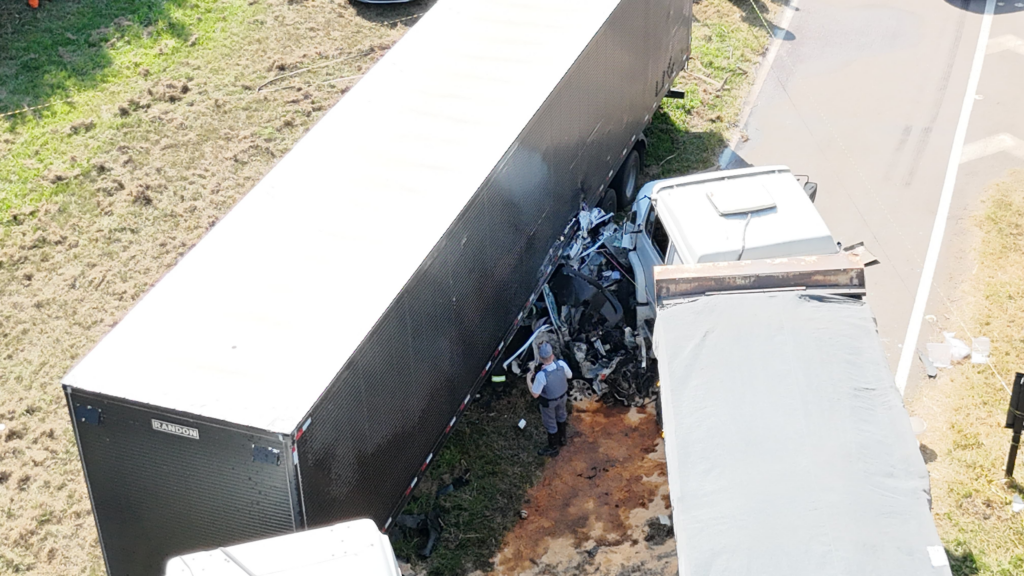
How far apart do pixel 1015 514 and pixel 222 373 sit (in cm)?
802

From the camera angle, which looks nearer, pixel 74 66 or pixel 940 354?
pixel 940 354

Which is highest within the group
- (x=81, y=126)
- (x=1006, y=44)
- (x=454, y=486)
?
(x=1006, y=44)

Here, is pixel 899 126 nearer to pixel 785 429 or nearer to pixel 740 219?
pixel 740 219

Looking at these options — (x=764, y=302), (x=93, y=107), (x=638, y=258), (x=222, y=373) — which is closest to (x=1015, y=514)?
(x=764, y=302)

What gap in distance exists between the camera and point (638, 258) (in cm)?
1216

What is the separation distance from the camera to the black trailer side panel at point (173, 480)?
743 cm

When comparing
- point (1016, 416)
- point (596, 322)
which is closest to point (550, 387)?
point (596, 322)

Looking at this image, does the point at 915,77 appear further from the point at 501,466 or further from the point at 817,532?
the point at 817,532

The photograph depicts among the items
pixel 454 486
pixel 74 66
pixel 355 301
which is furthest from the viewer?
pixel 74 66

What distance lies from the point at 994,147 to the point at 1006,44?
3711 millimetres

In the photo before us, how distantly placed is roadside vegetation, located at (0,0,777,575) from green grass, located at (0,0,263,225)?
0.03 m

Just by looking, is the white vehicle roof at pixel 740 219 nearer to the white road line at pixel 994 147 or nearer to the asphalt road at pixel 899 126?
the asphalt road at pixel 899 126

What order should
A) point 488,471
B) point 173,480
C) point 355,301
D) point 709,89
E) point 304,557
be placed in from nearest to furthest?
point 304,557 < point 173,480 < point 355,301 < point 488,471 < point 709,89

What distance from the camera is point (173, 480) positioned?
7824mm
